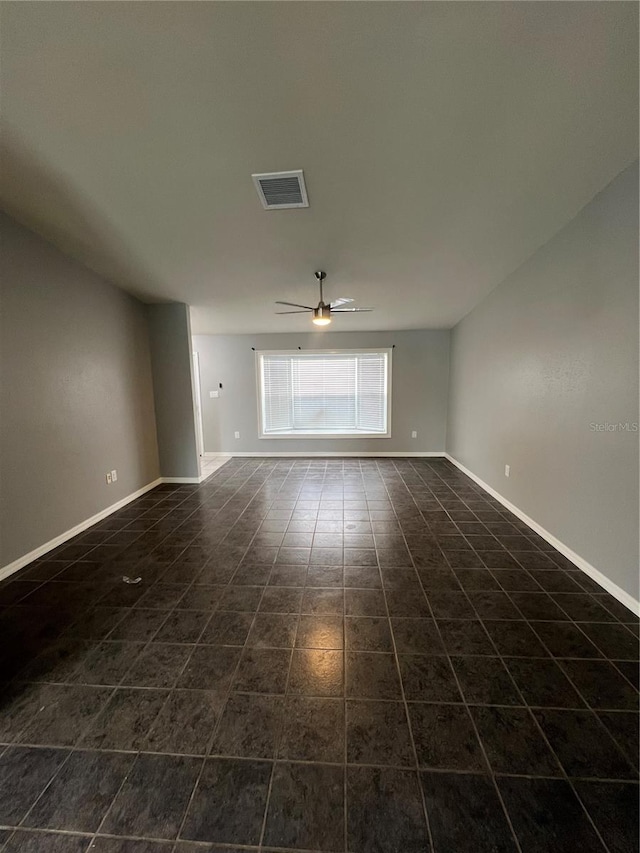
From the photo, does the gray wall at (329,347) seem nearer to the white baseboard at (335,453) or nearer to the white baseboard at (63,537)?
the white baseboard at (335,453)

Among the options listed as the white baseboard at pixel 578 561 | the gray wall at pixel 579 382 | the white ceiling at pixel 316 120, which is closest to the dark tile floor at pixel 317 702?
the white baseboard at pixel 578 561

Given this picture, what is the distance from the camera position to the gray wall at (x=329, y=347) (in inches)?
219

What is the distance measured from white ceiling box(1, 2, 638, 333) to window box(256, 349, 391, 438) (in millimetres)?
3037

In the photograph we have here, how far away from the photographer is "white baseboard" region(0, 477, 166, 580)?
2285 millimetres

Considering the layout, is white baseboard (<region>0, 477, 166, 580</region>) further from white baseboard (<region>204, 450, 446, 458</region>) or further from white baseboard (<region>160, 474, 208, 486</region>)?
white baseboard (<region>204, 450, 446, 458</region>)

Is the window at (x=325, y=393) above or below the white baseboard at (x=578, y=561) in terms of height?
above

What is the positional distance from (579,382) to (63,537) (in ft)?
14.5

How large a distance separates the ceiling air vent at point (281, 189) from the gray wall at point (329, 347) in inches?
137

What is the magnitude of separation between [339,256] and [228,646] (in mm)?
3110

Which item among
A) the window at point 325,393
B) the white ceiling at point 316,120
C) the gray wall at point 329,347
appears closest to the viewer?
the white ceiling at point 316,120

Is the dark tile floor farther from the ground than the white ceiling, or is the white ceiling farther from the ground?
the white ceiling

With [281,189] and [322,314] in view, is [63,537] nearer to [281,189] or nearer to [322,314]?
[322,314]

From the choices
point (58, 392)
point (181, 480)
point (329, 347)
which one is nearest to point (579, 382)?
point (329, 347)

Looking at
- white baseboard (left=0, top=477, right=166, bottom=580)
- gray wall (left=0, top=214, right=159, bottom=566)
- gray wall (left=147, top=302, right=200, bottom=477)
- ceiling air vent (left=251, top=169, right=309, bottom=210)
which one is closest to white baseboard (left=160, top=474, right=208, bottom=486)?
gray wall (left=147, top=302, right=200, bottom=477)
